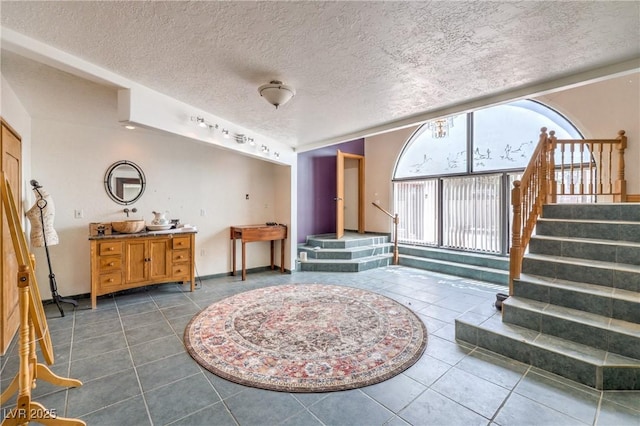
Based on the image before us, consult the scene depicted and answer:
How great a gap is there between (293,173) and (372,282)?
2569 millimetres

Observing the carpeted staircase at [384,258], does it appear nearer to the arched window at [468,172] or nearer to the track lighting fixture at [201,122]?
the arched window at [468,172]

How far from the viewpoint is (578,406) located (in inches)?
72.9

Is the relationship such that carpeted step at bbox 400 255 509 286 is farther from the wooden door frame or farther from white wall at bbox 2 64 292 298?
white wall at bbox 2 64 292 298

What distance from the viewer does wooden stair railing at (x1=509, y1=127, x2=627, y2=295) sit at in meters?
3.14

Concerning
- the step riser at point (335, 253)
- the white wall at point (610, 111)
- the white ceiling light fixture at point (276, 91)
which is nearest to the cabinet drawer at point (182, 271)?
the step riser at point (335, 253)

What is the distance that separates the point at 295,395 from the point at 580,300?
8.70 feet

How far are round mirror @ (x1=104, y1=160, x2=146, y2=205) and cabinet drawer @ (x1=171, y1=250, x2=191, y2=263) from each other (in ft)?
3.53

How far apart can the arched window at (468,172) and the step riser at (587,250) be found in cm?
223

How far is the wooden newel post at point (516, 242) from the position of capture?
3.06 m

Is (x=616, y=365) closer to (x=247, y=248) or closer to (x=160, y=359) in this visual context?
(x=160, y=359)

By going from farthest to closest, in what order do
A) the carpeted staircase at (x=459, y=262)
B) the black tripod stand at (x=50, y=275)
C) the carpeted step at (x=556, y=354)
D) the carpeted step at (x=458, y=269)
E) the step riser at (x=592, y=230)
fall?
the carpeted staircase at (x=459, y=262) < the carpeted step at (x=458, y=269) < the black tripod stand at (x=50, y=275) < the step riser at (x=592, y=230) < the carpeted step at (x=556, y=354)

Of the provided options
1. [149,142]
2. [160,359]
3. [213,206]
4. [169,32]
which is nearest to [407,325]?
[160,359]

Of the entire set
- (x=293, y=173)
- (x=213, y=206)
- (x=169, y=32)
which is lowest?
(x=213, y=206)

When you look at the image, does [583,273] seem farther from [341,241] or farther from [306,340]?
[341,241]
